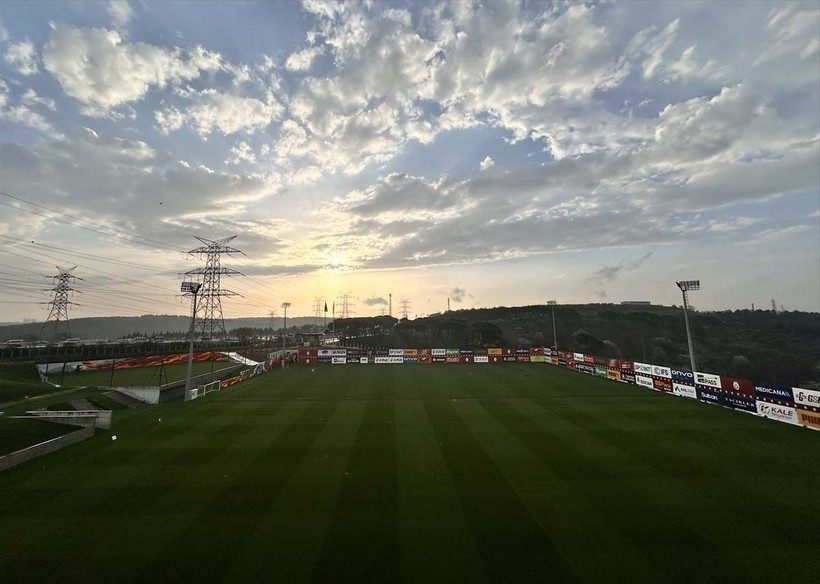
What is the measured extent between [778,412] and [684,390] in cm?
Result: 853

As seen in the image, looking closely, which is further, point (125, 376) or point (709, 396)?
point (125, 376)

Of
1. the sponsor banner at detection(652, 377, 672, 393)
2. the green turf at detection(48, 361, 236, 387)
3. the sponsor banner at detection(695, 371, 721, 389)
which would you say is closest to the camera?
the sponsor banner at detection(695, 371, 721, 389)

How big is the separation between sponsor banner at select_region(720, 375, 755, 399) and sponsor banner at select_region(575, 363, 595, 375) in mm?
20156

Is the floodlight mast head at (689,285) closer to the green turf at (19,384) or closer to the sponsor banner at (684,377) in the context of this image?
the sponsor banner at (684,377)

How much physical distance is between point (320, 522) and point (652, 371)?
3693 centimetres

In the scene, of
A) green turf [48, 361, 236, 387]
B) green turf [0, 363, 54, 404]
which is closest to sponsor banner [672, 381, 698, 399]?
green turf [48, 361, 236, 387]

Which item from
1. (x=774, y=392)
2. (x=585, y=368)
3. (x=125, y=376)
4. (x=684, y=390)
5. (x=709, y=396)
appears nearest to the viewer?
(x=774, y=392)

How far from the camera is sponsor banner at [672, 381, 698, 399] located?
31422mm

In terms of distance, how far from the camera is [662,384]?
35.2m

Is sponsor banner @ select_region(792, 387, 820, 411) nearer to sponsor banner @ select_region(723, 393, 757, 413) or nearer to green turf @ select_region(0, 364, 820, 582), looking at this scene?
green turf @ select_region(0, 364, 820, 582)

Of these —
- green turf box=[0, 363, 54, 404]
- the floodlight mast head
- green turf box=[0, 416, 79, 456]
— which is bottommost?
green turf box=[0, 416, 79, 456]

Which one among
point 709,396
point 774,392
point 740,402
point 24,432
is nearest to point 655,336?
point 709,396

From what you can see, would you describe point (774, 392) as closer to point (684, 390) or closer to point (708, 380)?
point (708, 380)

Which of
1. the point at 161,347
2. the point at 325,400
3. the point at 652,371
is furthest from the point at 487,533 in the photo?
the point at 161,347
